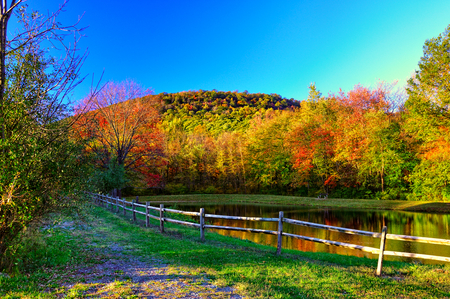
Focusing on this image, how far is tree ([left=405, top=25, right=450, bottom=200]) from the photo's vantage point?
21.8 metres

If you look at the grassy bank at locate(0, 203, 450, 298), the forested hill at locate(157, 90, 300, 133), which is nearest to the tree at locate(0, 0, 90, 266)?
the grassy bank at locate(0, 203, 450, 298)

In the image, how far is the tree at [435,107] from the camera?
21.8m

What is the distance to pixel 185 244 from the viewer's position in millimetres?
8164

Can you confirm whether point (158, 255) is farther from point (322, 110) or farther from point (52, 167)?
point (322, 110)

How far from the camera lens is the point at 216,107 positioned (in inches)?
3339

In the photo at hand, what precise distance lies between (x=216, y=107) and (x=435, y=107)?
66075 millimetres

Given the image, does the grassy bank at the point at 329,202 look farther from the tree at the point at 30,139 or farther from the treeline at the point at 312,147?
the tree at the point at 30,139

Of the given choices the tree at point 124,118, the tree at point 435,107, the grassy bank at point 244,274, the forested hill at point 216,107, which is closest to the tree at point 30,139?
the grassy bank at point 244,274

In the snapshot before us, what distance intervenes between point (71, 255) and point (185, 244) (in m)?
3.01

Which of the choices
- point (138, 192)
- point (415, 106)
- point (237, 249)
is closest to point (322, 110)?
point (415, 106)

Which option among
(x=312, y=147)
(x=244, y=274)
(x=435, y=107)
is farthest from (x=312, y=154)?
(x=244, y=274)

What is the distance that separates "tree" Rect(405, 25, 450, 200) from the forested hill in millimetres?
39674

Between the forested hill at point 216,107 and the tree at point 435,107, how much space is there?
130ft

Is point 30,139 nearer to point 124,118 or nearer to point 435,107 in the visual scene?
point 124,118
